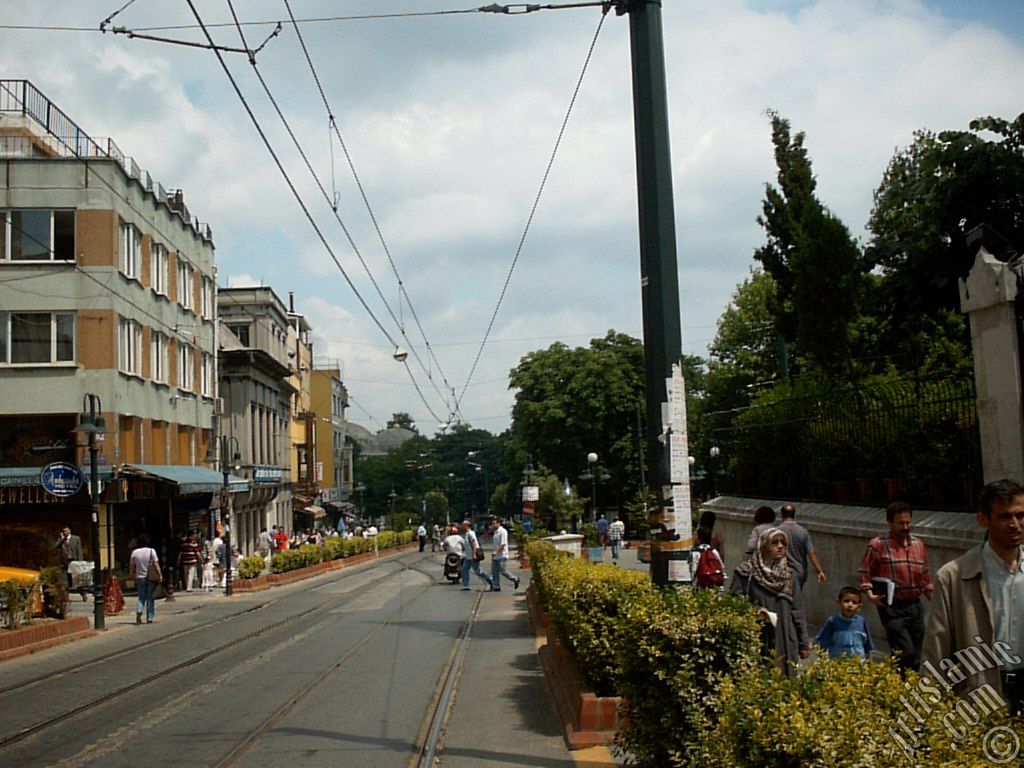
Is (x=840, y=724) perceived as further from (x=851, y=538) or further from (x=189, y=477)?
(x=189, y=477)

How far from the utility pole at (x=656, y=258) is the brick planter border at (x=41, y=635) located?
1315cm

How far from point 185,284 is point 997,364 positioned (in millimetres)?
37246

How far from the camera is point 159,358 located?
126ft

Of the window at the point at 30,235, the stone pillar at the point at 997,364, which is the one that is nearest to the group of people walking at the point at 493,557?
the window at the point at 30,235

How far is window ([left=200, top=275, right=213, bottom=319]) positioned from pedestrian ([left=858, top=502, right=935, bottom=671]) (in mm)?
39717

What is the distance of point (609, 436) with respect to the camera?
210ft

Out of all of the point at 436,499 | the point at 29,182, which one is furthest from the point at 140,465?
the point at 436,499

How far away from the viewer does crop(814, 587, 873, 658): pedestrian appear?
27.7ft

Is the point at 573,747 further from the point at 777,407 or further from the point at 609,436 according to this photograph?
the point at 609,436

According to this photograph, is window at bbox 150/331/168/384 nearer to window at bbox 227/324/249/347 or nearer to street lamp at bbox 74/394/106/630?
street lamp at bbox 74/394/106/630

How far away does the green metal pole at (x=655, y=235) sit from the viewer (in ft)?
26.8

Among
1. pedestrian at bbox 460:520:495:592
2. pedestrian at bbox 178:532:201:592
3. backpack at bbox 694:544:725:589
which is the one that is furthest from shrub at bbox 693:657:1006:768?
pedestrian at bbox 178:532:201:592

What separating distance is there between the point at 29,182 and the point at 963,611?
33.0 meters

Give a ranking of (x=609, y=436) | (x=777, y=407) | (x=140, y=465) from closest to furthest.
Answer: (x=777, y=407)
(x=140, y=465)
(x=609, y=436)
